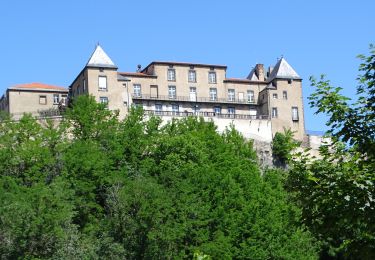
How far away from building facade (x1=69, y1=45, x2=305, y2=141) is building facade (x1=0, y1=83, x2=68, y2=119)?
2714 millimetres

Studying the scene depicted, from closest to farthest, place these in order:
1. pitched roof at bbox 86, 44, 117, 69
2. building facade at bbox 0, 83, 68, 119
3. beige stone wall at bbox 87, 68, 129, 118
A: beige stone wall at bbox 87, 68, 129, 118
pitched roof at bbox 86, 44, 117, 69
building facade at bbox 0, 83, 68, 119

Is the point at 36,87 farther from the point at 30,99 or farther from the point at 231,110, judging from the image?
the point at 231,110

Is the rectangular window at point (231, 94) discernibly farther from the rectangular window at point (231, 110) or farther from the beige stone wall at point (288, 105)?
the beige stone wall at point (288, 105)

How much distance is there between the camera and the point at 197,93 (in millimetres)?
82875

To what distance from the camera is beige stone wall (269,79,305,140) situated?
79875mm

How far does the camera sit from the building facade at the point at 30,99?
3115 inches

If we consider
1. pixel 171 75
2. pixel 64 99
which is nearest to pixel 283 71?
pixel 171 75

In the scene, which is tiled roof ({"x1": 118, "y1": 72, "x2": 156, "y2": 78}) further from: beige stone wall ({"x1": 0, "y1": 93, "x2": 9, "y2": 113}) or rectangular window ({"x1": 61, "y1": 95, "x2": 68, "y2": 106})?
beige stone wall ({"x1": 0, "y1": 93, "x2": 9, "y2": 113})

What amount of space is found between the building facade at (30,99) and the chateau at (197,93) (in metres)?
0.11

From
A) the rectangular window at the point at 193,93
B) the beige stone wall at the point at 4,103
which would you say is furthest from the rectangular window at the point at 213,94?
the beige stone wall at the point at 4,103

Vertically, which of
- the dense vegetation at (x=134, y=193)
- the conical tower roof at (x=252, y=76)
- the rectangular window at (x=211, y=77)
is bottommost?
the dense vegetation at (x=134, y=193)

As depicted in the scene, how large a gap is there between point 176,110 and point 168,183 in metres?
23.9

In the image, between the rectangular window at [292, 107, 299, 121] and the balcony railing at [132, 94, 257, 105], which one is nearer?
the balcony railing at [132, 94, 257, 105]

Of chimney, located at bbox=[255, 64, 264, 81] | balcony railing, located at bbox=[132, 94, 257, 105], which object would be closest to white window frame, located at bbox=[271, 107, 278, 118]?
balcony railing, located at bbox=[132, 94, 257, 105]
